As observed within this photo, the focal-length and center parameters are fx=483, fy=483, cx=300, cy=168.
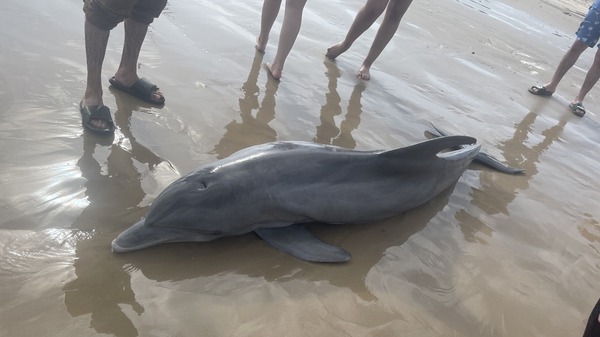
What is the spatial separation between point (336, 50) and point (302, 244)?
4.02 metres

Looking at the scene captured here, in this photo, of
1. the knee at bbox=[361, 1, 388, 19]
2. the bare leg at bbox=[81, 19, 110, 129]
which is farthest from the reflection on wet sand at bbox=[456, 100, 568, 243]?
the bare leg at bbox=[81, 19, 110, 129]

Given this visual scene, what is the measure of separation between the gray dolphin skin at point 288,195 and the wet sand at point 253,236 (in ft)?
0.34

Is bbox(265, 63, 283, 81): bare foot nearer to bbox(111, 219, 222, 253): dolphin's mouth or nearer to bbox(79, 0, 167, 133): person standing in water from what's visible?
bbox(79, 0, 167, 133): person standing in water

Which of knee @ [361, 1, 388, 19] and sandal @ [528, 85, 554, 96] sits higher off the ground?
knee @ [361, 1, 388, 19]

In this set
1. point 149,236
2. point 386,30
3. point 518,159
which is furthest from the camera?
point 386,30

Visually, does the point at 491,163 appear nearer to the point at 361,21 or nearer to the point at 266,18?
the point at 361,21

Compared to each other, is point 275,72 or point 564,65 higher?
point 564,65

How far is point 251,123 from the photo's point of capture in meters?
4.52

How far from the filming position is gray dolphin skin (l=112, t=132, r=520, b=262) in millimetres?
2941

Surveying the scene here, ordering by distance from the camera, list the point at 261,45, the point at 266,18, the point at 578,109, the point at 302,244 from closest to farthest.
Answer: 1. the point at 302,244
2. the point at 266,18
3. the point at 261,45
4. the point at 578,109

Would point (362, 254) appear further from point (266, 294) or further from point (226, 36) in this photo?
point (226, 36)

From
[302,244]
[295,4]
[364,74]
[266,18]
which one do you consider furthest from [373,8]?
[302,244]

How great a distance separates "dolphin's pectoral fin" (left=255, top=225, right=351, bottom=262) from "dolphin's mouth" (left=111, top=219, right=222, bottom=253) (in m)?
0.35

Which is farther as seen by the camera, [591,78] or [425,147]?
[591,78]
